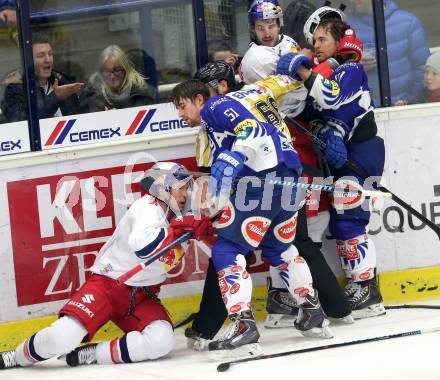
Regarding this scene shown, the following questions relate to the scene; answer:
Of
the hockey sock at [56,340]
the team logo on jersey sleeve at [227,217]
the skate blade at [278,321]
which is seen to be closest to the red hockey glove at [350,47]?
the team logo on jersey sleeve at [227,217]

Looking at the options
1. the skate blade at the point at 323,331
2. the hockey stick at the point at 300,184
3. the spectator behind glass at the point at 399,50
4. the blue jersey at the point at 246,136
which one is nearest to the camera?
the blue jersey at the point at 246,136

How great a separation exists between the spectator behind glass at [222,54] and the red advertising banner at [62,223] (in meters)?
0.56

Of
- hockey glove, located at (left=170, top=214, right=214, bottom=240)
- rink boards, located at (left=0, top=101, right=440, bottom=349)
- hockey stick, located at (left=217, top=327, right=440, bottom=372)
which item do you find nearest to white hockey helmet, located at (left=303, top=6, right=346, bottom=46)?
rink boards, located at (left=0, top=101, right=440, bottom=349)

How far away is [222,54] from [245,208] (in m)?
1.11

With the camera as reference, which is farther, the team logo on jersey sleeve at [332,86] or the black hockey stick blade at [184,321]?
the black hockey stick blade at [184,321]

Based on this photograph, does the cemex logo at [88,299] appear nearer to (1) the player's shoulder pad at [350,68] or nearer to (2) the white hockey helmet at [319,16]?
(1) the player's shoulder pad at [350,68]

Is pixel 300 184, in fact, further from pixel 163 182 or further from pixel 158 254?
pixel 158 254

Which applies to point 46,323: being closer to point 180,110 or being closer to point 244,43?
point 180,110

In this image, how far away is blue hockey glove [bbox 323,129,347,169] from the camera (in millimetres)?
6422

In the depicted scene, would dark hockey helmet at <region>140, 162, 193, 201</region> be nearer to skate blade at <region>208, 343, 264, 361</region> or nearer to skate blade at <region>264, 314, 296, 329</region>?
skate blade at <region>208, 343, 264, 361</region>

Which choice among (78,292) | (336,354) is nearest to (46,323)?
(78,292)

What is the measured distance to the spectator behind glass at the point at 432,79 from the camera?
685cm

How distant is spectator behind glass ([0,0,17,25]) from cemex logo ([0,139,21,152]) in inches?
23.4

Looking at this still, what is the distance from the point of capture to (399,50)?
6.84 m
